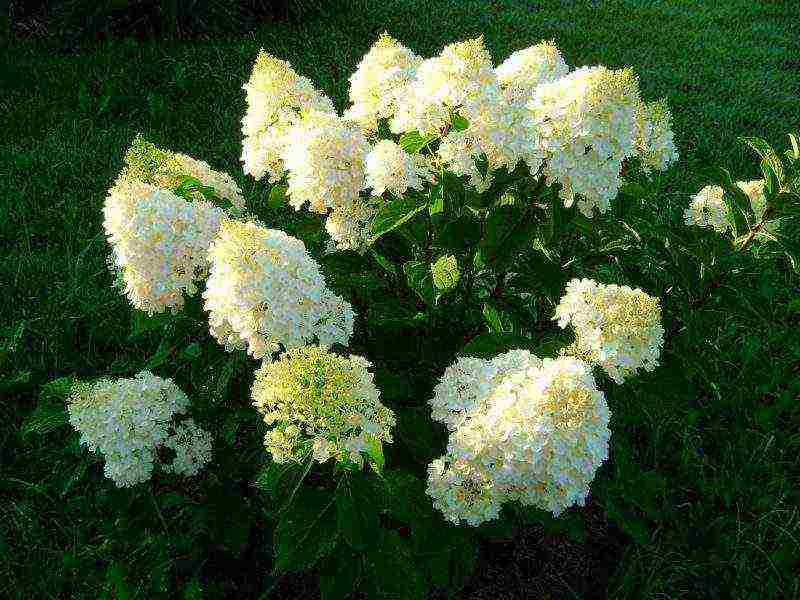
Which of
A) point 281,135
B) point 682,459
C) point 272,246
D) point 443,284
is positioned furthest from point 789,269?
point 272,246

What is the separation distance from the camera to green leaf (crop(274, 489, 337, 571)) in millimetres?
1723

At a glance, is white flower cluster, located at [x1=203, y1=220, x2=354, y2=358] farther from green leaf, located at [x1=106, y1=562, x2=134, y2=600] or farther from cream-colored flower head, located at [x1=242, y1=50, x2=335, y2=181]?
green leaf, located at [x1=106, y1=562, x2=134, y2=600]

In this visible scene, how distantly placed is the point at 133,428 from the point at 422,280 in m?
A: 0.88

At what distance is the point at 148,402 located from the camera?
2041 millimetres

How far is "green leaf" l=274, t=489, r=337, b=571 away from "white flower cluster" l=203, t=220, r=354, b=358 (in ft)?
1.31

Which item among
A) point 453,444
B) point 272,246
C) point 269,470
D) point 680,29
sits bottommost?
point 680,29

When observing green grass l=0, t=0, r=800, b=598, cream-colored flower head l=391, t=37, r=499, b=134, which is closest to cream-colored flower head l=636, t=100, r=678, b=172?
green grass l=0, t=0, r=800, b=598

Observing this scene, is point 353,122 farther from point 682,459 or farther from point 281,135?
point 682,459

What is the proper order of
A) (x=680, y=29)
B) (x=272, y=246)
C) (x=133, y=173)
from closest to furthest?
(x=272, y=246) < (x=133, y=173) < (x=680, y=29)

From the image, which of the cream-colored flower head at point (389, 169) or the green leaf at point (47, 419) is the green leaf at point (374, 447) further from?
the green leaf at point (47, 419)

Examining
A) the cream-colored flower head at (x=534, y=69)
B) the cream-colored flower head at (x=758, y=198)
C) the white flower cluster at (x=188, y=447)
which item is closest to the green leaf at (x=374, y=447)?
the white flower cluster at (x=188, y=447)

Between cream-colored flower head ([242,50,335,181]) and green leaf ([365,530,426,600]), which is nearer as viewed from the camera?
green leaf ([365,530,426,600])

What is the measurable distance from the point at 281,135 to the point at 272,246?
0.57m

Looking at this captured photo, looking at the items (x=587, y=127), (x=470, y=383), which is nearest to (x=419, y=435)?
(x=470, y=383)
